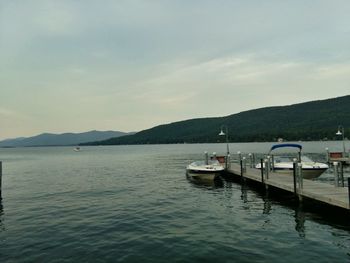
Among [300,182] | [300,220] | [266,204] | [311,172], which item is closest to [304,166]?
[311,172]

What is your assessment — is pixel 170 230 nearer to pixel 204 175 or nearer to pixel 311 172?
pixel 204 175

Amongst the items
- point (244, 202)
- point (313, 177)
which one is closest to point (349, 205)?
point (244, 202)

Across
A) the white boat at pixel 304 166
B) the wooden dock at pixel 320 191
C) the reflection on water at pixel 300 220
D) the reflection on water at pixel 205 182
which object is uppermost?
the white boat at pixel 304 166

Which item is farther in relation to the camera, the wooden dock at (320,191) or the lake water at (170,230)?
the wooden dock at (320,191)

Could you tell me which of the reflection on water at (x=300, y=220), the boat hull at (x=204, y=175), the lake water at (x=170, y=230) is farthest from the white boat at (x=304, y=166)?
the reflection on water at (x=300, y=220)

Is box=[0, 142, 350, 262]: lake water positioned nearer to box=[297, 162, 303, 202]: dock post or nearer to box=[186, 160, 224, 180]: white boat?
box=[297, 162, 303, 202]: dock post

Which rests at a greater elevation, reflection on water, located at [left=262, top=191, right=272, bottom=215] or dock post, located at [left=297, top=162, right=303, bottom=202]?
dock post, located at [left=297, top=162, right=303, bottom=202]

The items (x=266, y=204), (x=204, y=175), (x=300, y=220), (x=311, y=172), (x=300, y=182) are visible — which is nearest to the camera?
(x=300, y=220)

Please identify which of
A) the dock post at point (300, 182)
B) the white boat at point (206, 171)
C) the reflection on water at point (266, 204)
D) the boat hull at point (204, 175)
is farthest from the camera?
the boat hull at point (204, 175)

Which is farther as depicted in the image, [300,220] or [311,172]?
[311,172]

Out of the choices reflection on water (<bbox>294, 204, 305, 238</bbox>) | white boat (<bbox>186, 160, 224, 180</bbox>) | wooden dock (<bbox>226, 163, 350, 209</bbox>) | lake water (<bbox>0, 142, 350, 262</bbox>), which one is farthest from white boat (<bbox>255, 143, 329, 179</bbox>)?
reflection on water (<bbox>294, 204, 305, 238</bbox>)

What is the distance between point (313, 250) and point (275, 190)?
1406cm

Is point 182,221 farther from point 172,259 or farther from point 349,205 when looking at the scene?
point 349,205

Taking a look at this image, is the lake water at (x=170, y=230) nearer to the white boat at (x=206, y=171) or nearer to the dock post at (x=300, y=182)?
the dock post at (x=300, y=182)
